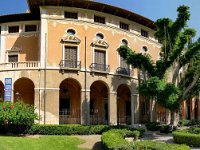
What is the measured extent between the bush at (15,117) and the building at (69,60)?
6.22 meters

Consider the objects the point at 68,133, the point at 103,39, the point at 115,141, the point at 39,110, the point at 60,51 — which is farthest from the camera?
the point at 103,39

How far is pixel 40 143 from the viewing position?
1981 centimetres

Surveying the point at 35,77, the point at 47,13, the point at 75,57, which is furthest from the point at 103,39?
the point at 35,77

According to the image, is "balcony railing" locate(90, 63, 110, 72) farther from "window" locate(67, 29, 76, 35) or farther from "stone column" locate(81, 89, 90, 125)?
"window" locate(67, 29, 76, 35)

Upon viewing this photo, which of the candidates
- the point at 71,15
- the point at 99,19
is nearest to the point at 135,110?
the point at 99,19

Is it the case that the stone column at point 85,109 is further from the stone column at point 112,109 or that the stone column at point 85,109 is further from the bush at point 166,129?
the bush at point 166,129

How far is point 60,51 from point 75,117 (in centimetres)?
742

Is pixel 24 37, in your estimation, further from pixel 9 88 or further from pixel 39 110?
pixel 39 110

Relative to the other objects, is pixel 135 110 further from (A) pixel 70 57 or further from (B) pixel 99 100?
(A) pixel 70 57

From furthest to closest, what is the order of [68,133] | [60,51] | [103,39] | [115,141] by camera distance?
[103,39] < [60,51] < [68,133] < [115,141]

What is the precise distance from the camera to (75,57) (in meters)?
32.9

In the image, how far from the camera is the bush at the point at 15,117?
22.9 m

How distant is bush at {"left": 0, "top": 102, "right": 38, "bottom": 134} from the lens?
75.2 ft

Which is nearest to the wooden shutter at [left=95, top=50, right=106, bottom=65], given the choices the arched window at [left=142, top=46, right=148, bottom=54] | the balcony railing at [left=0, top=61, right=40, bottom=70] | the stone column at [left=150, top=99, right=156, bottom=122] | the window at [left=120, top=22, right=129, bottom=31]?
the window at [left=120, top=22, right=129, bottom=31]
